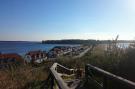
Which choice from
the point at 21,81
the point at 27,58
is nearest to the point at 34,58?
the point at 27,58

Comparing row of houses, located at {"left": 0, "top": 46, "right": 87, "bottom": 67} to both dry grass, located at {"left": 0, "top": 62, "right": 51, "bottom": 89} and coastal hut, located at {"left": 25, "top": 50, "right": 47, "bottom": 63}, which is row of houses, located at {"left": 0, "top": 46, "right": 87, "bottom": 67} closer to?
coastal hut, located at {"left": 25, "top": 50, "right": 47, "bottom": 63}

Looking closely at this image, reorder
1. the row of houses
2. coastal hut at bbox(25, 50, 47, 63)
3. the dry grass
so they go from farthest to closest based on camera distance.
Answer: coastal hut at bbox(25, 50, 47, 63) → the row of houses → the dry grass

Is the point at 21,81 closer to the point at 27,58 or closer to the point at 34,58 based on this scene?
the point at 34,58

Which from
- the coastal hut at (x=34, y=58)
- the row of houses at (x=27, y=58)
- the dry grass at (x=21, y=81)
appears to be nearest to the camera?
the dry grass at (x=21, y=81)

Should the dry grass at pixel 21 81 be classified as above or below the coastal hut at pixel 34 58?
above

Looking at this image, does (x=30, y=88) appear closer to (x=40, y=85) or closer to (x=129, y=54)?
(x=40, y=85)

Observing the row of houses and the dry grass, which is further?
the row of houses

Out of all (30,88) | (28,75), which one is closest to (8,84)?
(30,88)

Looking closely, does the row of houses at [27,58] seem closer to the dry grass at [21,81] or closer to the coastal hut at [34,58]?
the coastal hut at [34,58]

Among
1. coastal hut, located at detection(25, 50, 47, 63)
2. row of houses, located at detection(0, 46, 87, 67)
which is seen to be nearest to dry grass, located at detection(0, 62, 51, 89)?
row of houses, located at detection(0, 46, 87, 67)

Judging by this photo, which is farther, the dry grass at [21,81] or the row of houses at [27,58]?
the row of houses at [27,58]

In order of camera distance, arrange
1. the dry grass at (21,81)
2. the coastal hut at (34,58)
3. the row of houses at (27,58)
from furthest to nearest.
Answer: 1. the coastal hut at (34,58)
2. the row of houses at (27,58)
3. the dry grass at (21,81)

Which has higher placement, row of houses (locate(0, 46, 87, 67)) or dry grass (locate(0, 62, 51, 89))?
dry grass (locate(0, 62, 51, 89))

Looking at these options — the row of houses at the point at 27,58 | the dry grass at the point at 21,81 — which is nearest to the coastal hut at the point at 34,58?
the row of houses at the point at 27,58
